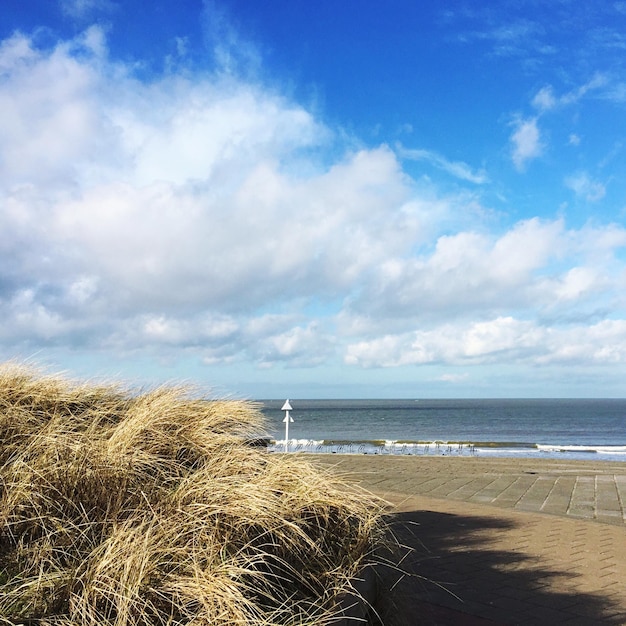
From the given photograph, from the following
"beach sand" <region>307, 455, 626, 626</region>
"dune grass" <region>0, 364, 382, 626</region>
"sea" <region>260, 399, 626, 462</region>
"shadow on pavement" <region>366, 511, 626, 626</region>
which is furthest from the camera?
"sea" <region>260, 399, 626, 462</region>

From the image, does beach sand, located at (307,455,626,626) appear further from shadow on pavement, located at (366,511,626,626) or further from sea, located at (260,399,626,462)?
sea, located at (260,399,626,462)

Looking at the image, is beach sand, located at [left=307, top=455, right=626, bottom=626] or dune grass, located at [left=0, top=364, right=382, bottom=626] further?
beach sand, located at [left=307, top=455, right=626, bottom=626]

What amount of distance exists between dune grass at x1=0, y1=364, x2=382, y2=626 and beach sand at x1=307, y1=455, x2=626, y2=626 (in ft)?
1.41

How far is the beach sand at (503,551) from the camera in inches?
160

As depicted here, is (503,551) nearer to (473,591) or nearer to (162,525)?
(473,591)

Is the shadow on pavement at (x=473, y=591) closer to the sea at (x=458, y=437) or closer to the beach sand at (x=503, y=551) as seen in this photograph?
the beach sand at (x=503, y=551)

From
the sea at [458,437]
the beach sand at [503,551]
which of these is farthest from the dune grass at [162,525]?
the sea at [458,437]

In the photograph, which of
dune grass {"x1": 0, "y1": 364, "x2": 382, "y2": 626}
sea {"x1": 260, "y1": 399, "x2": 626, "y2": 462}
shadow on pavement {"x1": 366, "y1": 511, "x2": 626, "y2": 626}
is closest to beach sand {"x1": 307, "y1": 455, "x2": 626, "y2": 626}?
shadow on pavement {"x1": 366, "y1": 511, "x2": 626, "y2": 626}

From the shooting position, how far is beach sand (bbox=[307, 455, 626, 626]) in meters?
4.07

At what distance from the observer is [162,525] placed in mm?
2783

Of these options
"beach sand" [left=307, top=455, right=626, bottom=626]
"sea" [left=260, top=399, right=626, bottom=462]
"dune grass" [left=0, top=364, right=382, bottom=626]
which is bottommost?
"sea" [left=260, top=399, right=626, bottom=462]

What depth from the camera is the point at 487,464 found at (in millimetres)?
15133

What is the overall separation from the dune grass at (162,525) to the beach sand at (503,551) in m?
0.43

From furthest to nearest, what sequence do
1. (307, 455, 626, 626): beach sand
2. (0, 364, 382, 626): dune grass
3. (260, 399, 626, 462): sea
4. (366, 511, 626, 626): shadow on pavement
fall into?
1. (260, 399, 626, 462): sea
2. (307, 455, 626, 626): beach sand
3. (366, 511, 626, 626): shadow on pavement
4. (0, 364, 382, 626): dune grass
